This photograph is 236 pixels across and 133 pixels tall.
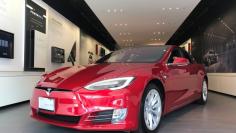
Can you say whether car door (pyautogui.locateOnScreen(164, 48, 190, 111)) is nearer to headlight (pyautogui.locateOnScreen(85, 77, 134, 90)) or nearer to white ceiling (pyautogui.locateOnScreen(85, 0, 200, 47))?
headlight (pyautogui.locateOnScreen(85, 77, 134, 90))

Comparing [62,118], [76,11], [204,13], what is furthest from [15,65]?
[204,13]

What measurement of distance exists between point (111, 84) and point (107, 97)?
0.14m

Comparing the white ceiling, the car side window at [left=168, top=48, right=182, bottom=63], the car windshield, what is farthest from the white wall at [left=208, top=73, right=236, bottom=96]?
the car windshield

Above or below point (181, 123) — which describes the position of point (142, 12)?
above

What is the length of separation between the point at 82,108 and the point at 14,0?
4.01 metres

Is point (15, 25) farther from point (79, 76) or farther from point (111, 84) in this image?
point (111, 84)

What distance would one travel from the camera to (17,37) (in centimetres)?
545

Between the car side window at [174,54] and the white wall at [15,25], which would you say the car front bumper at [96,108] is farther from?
the white wall at [15,25]

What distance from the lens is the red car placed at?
225 centimetres

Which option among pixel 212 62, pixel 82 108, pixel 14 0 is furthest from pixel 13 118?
pixel 212 62

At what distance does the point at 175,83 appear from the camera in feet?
10.6

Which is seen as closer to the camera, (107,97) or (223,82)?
(107,97)

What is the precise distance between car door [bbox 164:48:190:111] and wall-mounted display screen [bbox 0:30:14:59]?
3.21m

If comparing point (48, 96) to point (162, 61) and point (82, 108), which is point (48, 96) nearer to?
point (82, 108)
